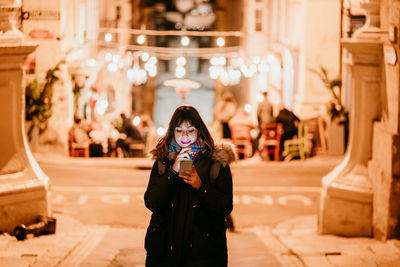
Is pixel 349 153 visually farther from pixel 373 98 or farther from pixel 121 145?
pixel 121 145

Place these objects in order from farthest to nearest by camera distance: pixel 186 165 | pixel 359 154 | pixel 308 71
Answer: pixel 308 71 → pixel 359 154 → pixel 186 165

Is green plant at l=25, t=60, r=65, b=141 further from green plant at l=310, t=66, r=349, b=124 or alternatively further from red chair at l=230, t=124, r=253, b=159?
green plant at l=310, t=66, r=349, b=124

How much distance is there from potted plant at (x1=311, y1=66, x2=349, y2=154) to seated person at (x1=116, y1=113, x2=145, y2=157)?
4693 millimetres

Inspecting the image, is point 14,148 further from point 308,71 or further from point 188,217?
point 308,71

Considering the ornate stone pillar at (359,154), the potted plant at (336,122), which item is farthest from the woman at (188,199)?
the potted plant at (336,122)

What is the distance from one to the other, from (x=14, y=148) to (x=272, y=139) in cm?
1060

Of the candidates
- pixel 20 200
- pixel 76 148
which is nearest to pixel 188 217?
pixel 20 200

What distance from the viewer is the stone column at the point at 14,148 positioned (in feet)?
32.3

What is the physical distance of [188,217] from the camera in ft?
16.9

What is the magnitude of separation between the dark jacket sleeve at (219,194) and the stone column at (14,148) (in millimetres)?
5202

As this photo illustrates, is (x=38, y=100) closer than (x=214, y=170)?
No

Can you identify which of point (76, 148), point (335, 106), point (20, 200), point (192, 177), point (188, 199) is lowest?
point (76, 148)

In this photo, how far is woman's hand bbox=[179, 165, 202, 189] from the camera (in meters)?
5.03

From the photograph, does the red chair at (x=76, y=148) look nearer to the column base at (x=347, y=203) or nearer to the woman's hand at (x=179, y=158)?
the column base at (x=347, y=203)
